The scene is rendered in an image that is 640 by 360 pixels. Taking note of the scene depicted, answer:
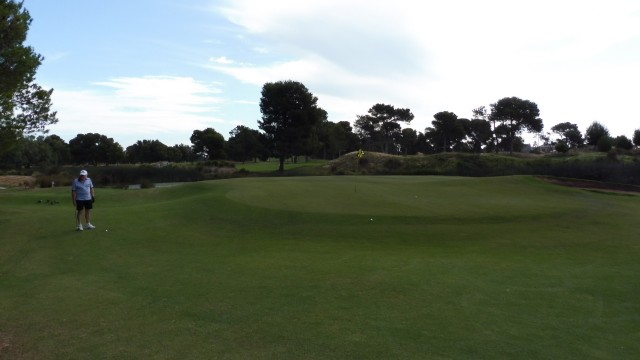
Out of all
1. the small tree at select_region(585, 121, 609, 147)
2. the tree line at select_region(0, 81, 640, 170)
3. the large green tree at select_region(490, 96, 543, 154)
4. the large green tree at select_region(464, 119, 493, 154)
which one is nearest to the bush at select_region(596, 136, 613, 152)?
the tree line at select_region(0, 81, 640, 170)

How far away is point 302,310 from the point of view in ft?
25.2

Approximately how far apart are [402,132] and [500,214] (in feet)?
360

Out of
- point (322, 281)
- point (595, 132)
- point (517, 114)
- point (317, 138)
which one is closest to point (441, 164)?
point (317, 138)

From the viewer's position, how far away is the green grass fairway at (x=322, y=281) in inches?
250

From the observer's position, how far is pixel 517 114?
9775 centimetres

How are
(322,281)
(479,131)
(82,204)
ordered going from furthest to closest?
(479,131)
(82,204)
(322,281)

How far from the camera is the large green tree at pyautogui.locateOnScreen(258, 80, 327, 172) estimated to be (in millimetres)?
64375

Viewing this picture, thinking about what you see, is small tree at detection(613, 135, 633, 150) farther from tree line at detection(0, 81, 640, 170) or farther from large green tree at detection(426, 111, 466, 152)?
large green tree at detection(426, 111, 466, 152)

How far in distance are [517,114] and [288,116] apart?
5476 cm

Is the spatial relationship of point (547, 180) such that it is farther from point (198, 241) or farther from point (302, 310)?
point (302, 310)

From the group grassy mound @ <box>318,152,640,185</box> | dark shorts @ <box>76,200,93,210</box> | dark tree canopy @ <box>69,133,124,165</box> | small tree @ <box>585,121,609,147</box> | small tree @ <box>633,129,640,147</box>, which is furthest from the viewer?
dark tree canopy @ <box>69,133,124,165</box>

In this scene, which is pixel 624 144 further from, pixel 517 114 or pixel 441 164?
pixel 517 114

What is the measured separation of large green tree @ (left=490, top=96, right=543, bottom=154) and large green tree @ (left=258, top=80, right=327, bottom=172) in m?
48.7

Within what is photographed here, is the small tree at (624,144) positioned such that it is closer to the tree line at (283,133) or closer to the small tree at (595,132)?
the tree line at (283,133)
